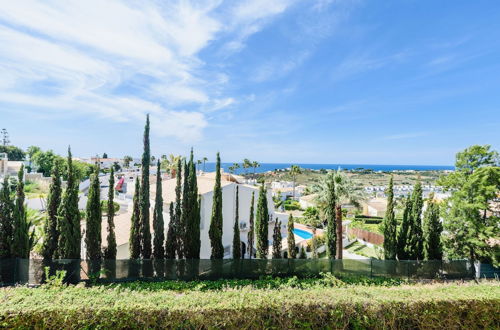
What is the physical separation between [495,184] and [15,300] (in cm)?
2779

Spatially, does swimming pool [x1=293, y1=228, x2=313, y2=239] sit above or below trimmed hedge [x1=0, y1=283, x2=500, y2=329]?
below

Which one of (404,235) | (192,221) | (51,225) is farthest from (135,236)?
(404,235)

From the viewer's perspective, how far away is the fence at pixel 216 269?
13633mm

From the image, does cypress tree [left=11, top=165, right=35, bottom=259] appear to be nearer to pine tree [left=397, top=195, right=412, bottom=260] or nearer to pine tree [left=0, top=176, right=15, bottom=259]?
pine tree [left=0, top=176, right=15, bottom=259]

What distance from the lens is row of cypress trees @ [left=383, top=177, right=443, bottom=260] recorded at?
63.7 ft

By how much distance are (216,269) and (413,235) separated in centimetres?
1564

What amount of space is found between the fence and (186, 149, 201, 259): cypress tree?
1.09m

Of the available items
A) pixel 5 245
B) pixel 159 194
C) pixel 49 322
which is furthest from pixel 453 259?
pixel 5 245

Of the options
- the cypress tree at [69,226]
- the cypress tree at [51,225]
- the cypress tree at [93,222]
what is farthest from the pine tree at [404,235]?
the cypress tree at [51,225]

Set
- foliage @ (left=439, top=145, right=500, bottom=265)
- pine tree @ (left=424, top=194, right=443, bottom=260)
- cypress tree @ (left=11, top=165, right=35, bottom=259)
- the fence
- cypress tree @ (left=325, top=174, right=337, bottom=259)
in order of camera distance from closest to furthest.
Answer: the fence → cypress tree @ (left=11, top=165, right=35, bottom=259) → foliage @ (left=439, top=145, right=500, bottom=265) → cypress tree @ (left=325, top=174, right=337, bottom=259) → pine tree @ (left=424, top=194, right=443, bottom=260)

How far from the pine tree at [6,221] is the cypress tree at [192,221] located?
986 cm

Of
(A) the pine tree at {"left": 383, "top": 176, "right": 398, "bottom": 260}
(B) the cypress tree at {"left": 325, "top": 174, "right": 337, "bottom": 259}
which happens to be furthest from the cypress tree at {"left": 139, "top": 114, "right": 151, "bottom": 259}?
(A) the pine tree at {"left": 383, "top": 176, "right": 398, "bottom": 260}

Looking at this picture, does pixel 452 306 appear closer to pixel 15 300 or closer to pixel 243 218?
pixel 15 300

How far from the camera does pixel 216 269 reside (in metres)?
16.6
